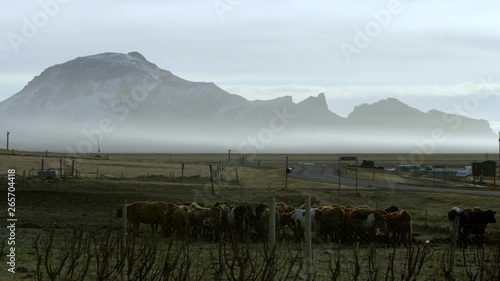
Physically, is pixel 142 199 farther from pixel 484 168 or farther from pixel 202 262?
pixel 484 168

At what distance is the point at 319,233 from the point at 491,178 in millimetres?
62783

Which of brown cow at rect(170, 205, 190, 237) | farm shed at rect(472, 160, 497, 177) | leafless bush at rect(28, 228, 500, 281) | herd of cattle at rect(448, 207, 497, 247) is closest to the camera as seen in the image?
leafless bush at rect(28, 228, 500, 281)

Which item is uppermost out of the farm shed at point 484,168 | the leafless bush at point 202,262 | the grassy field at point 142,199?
the farm shed at point 484,168

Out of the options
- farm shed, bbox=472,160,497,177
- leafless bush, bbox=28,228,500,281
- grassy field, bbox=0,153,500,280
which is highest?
farm shed, bbox=472,160,497,177

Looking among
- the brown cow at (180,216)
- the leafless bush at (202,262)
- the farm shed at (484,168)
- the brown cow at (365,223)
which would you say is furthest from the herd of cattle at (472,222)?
the farm shed at (484,168)

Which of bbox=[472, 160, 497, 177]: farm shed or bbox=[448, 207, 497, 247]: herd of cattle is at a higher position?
bbox=[472, 160, 497, 177]: farm shed

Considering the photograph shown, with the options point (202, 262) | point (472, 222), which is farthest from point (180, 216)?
point (202, 262)

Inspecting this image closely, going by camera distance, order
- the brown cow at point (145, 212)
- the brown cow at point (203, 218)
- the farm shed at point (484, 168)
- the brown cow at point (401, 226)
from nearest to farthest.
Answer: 1. the brown cow at point (401, 226)
2. the brown cow at point (203, 218)
3. the brown cow at point (145, 212)
4. the farm shed at point (484, 168)

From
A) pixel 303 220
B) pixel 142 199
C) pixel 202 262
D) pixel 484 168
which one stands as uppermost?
pixel 484 168

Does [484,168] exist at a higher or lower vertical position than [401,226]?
higher

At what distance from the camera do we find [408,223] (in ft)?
83.3

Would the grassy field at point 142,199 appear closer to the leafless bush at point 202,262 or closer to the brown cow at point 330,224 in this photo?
the brown cow at point 330,224

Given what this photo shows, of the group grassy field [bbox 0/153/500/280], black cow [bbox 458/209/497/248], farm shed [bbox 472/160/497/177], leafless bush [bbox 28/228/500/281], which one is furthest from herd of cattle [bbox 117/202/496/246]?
farm shed [bbox 472/160/497/177]

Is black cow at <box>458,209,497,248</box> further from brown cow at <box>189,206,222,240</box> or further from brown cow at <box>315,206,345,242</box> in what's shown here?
brown cow at <box>189,206,222,240</box>
